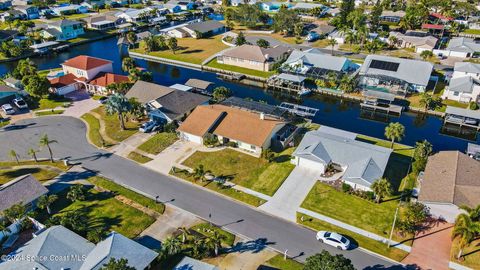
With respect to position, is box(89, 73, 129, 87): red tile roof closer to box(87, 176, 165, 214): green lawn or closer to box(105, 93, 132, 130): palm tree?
box(105, 93, 132, 130): palm tree

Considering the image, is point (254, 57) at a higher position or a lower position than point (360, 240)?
higher

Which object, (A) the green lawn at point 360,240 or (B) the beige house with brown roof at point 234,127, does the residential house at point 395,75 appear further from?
(A) the green lawn at point 360,240

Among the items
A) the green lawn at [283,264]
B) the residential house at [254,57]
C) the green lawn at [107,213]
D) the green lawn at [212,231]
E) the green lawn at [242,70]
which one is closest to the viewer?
the green lawn at [283,264]

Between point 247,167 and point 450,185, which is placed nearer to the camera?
point 450,185

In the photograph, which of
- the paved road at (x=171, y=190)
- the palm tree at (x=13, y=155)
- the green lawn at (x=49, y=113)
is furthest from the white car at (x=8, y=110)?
the palm tree at (x=13, y=155)

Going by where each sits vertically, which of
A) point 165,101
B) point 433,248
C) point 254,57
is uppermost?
point 254,57

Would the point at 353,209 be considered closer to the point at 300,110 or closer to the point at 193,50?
the point at 300,110

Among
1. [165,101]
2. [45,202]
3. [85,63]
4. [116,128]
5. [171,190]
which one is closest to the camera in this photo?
[45,202]

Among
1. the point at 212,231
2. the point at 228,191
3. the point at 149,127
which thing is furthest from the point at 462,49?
the point at 212,231
